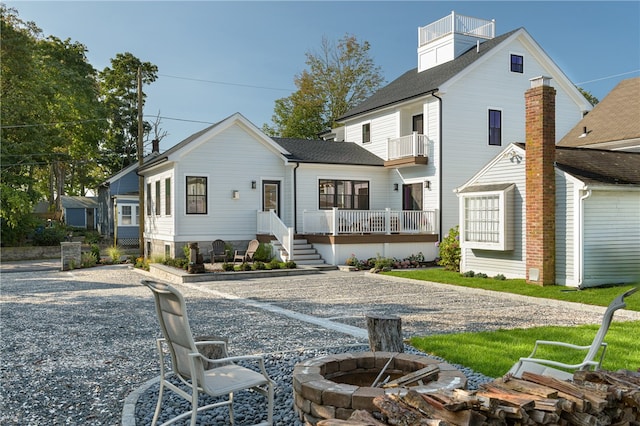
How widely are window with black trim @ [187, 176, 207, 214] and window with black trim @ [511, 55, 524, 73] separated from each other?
1396cm

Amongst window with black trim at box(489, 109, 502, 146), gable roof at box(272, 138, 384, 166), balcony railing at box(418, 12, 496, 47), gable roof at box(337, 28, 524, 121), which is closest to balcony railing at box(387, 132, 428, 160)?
gable roof at box(272, 138, 384, 166)

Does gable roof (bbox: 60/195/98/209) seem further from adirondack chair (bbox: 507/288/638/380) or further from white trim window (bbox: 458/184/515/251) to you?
adirondack chair (bbox: 507/288/638/380)

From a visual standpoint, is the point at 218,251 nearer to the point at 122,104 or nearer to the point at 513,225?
the point at 513,225

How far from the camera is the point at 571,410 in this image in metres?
3.07

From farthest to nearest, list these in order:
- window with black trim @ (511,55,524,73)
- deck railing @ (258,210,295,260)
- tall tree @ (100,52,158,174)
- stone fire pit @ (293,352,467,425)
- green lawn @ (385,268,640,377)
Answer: tall tree @ (100,52,158,174), window with black trim @ (511,55,524,73), deck railing @ (258,210,295,260), green lawn @ (385,268,640,377), stone fire pit @ (293,352,467,425)

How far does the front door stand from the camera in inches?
863

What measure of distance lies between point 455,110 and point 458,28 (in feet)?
18.1

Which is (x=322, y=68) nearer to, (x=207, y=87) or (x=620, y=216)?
(x=207, y=87)

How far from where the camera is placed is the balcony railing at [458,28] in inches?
965

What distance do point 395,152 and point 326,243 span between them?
18.7 ft

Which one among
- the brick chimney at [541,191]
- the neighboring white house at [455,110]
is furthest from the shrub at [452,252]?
the brick chimney at [541,191]

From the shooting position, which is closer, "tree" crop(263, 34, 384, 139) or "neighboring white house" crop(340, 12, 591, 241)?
"neighboring white house" crop(340, 12, 591, 241)

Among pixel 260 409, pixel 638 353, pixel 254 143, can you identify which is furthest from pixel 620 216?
pixel 254 143

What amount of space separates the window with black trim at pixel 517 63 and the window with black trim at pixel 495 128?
2103mm
